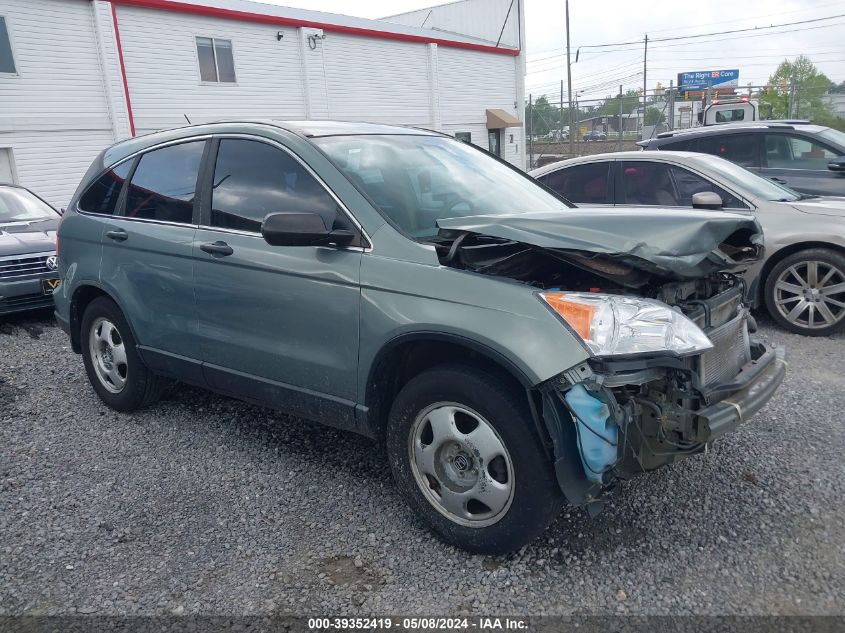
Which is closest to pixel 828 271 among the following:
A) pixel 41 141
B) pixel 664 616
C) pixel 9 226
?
pixel 664 616

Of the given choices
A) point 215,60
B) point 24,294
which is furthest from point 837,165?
point 215,60

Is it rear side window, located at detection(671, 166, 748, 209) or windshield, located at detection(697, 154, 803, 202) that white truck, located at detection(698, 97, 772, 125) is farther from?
rear side window, located at detection(671, 166, 748, 209)

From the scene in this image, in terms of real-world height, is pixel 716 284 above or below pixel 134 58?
below

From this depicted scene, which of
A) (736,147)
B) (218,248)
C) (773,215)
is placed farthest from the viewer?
(736,147)

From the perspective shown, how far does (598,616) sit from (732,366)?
1274 mm

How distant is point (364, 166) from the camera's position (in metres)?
3.43

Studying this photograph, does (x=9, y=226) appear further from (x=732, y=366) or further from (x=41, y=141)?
(x=41, y=141)

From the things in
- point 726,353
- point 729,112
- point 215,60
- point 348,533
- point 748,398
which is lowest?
point 348,533

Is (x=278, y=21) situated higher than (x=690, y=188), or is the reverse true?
(x=278, y=21)

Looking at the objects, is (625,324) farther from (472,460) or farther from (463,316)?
(472,460)

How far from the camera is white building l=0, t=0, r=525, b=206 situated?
1576 cm

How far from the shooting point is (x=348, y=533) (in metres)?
3.12

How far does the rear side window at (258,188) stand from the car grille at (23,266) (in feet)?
14.5

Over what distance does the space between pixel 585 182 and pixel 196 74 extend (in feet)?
51.0
